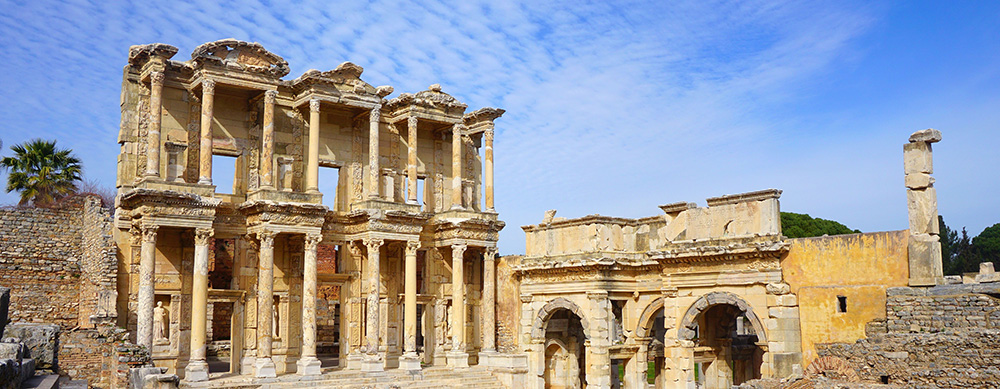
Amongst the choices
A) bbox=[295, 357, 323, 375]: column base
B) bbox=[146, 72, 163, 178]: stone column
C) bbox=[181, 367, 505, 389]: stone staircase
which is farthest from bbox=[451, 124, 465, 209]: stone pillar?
bbox=[146, 72, 163, 178]: stone column

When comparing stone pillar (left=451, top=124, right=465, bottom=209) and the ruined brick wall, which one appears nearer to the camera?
the ruined brick wall

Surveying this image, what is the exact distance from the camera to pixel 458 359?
25812 mm

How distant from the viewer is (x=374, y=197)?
24.6 metres

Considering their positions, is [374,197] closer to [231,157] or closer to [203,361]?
[231,157]

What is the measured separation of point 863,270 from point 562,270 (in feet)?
27.8

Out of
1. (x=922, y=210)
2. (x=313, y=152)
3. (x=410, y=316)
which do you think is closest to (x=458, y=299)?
(x=410, y=316)

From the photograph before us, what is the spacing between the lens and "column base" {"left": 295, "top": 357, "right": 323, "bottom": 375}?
22469mm

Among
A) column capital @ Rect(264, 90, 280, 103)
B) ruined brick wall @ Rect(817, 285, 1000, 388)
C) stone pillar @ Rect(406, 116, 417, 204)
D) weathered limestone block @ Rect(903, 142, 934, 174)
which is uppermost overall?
column capital @ Rect(264, 90, 280, 103)

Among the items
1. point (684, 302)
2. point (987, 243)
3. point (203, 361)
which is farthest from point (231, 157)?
point (987, 243)

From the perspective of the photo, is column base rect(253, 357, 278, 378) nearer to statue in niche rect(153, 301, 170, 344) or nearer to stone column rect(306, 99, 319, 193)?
statue in niche rect(153, 301, 170, 344)

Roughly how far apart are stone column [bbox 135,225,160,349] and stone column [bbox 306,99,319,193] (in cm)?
432

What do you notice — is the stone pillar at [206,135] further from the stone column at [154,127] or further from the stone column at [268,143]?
the stone column at [268,143]

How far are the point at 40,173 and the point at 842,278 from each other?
78.8 feet

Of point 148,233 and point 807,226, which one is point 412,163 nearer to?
point 148,233
